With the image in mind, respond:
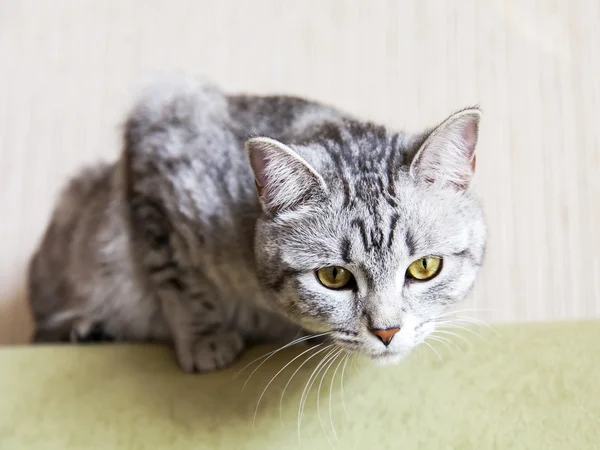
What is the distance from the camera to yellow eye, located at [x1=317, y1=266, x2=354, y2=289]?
3.06 feet

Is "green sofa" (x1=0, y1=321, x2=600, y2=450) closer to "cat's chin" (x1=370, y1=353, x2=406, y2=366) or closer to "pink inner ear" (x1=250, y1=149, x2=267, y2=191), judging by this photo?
"cat's chin" (x1=370, y1=353, x2=406, y2=366)

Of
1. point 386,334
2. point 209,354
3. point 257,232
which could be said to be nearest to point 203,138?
point 257,232

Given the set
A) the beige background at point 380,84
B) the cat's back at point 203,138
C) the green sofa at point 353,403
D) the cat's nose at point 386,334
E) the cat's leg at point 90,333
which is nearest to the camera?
the cat's nose at point 386,334

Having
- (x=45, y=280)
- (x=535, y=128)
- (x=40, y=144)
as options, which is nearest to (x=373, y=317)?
(x=45, y=280)

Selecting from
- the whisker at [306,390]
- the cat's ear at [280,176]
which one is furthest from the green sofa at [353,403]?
the cat's ear at [280,176]

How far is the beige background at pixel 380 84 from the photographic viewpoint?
167 cm

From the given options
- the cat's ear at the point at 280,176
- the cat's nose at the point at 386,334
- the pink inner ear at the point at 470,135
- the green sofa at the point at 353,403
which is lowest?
the green sofa at the point at 353,403

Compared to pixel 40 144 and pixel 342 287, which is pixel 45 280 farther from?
pixel 342 287

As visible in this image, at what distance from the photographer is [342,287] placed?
94 cm

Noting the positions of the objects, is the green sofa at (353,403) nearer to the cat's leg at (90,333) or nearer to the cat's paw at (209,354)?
the cat's paw at (209,354)

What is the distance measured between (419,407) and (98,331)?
28.6 inches

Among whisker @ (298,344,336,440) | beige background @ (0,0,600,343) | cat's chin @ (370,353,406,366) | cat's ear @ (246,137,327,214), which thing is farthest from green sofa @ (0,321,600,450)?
beige background @ (0,0,600,343)

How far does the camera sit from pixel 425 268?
0.95 metres

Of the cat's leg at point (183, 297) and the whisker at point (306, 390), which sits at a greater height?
the cat's leg at point (183, 297)
